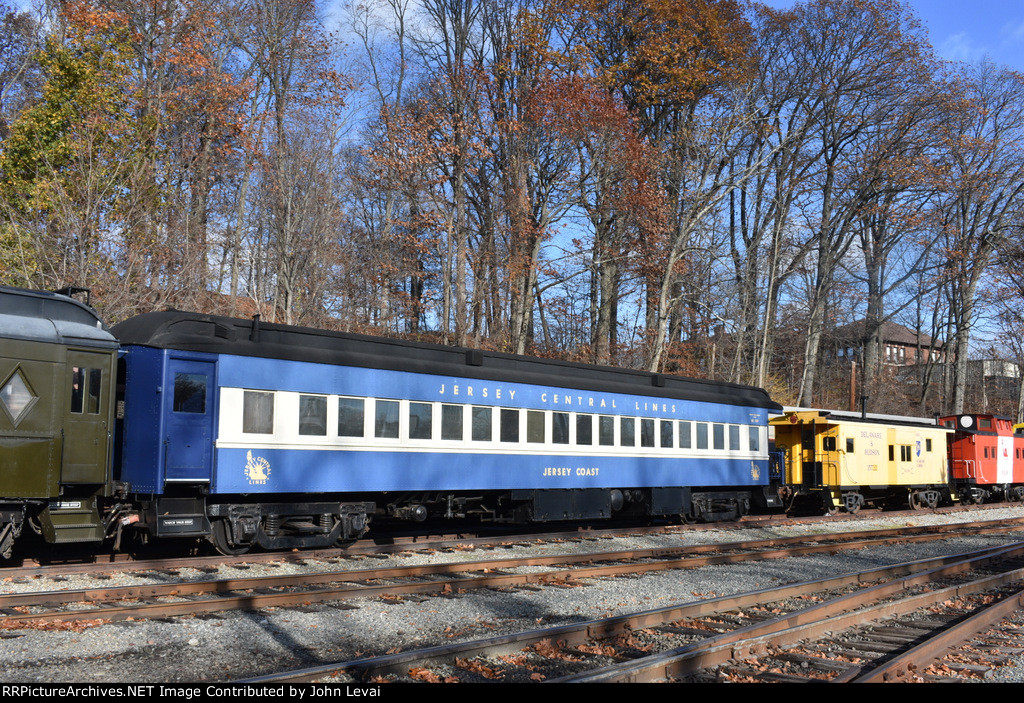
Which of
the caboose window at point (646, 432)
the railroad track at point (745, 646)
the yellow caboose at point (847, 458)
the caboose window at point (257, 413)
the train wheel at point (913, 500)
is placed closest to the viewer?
the railroad track at point (745, 646)

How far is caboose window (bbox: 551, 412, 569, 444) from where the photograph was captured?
1653 cm

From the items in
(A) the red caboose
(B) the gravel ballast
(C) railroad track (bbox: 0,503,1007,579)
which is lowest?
(B) the gravel ballast

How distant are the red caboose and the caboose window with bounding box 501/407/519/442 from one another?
22.2m

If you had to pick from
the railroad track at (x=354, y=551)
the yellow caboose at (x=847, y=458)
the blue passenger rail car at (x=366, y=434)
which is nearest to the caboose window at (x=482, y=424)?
the blue passenger rail car at (x=366, y=434)

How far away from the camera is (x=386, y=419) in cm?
1386

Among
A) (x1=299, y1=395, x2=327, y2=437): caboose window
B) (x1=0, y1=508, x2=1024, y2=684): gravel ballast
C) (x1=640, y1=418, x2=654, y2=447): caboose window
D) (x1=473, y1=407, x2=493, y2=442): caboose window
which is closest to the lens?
(x1=0, y1=508, x2=1024, y2=684): gravel ballast

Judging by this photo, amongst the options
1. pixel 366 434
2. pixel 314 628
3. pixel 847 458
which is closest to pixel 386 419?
pixel 366 434

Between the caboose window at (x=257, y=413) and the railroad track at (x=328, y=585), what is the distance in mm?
2246

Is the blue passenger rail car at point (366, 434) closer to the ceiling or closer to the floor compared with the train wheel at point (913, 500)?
closer to the ceiling

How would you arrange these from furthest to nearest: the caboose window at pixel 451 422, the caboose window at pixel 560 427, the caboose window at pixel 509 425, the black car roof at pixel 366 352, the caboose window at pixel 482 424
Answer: the caboose window at pixel 560 427, the caboose window at pixel 509 425, the caboose window at pixel 482 424, the caboose window at pixel 451 422, the black car roof at pixel 366 352

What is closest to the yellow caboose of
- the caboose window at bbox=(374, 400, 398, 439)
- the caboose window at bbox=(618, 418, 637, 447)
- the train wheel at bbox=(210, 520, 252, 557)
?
the caboose window at bbox=(618, 418, 637, 447)

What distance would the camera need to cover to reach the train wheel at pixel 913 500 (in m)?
28.4

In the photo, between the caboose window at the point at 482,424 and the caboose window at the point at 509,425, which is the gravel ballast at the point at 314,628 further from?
the caboose window at the point at 509,425

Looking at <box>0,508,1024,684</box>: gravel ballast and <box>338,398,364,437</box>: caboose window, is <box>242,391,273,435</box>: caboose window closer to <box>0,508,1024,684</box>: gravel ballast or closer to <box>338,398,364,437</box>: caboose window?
<box>338,398,364,437</box>: caboose window
